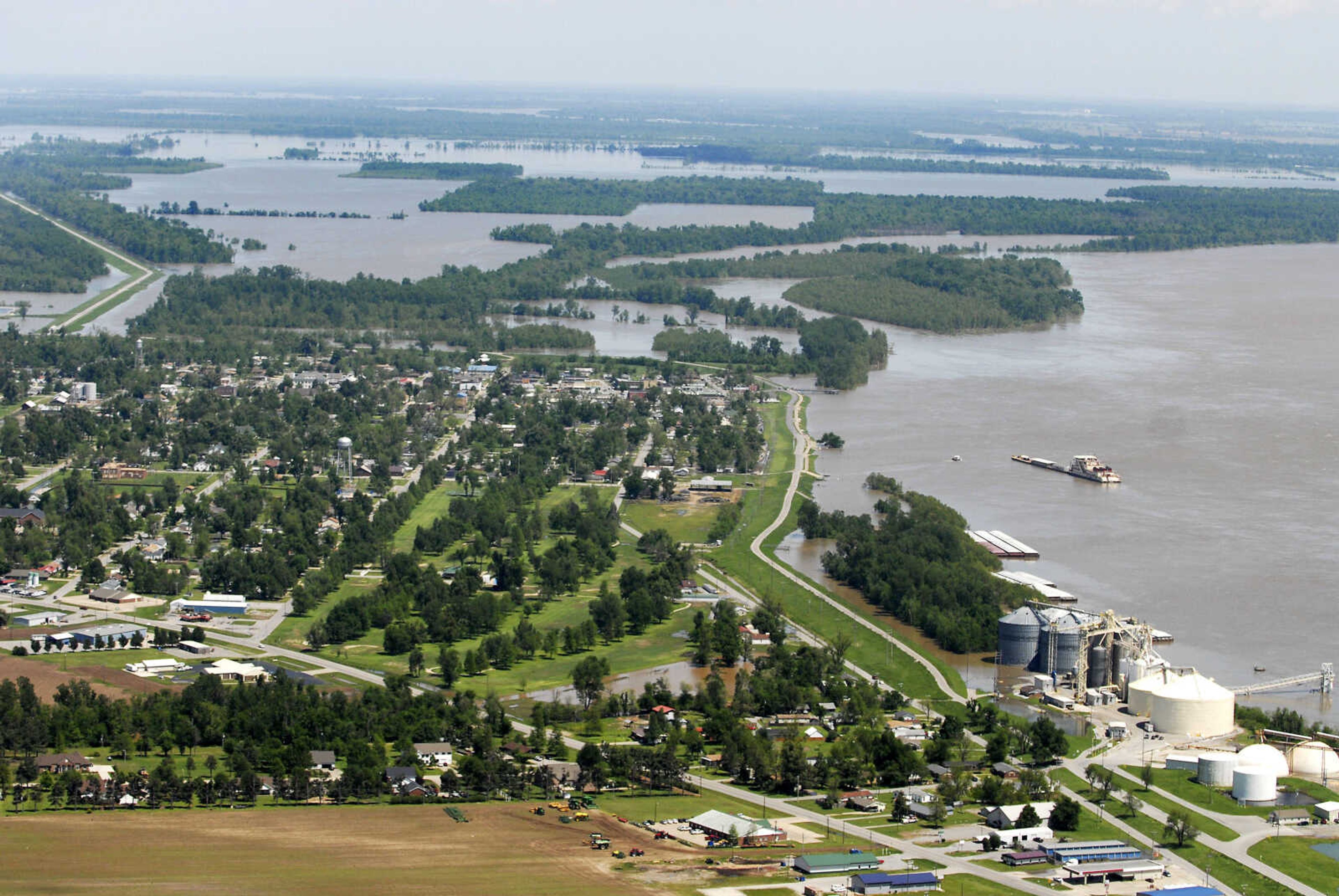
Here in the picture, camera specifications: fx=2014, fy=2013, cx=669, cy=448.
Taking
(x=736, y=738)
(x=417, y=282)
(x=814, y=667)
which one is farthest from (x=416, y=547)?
(x=417, y=282)

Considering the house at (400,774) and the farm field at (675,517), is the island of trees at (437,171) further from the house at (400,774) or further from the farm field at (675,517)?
the house at (400,774)

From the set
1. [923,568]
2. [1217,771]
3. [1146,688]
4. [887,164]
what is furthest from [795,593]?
[887,164]

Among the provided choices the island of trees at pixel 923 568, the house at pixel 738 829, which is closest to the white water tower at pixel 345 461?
the island of trees at pixel 923 568

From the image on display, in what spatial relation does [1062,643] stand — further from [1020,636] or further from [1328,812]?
[1328,812]

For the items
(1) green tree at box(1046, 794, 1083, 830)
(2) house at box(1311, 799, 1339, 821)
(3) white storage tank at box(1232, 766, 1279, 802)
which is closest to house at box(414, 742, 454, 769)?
(1) green tree at box(1046, 794, 1083, 830)

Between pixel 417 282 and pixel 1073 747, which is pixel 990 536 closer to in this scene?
pixel 1073 747

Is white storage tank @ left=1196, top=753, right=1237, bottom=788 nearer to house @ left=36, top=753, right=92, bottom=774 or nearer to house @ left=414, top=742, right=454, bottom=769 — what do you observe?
house @ left=414, top=742, right=454, bottom=769
